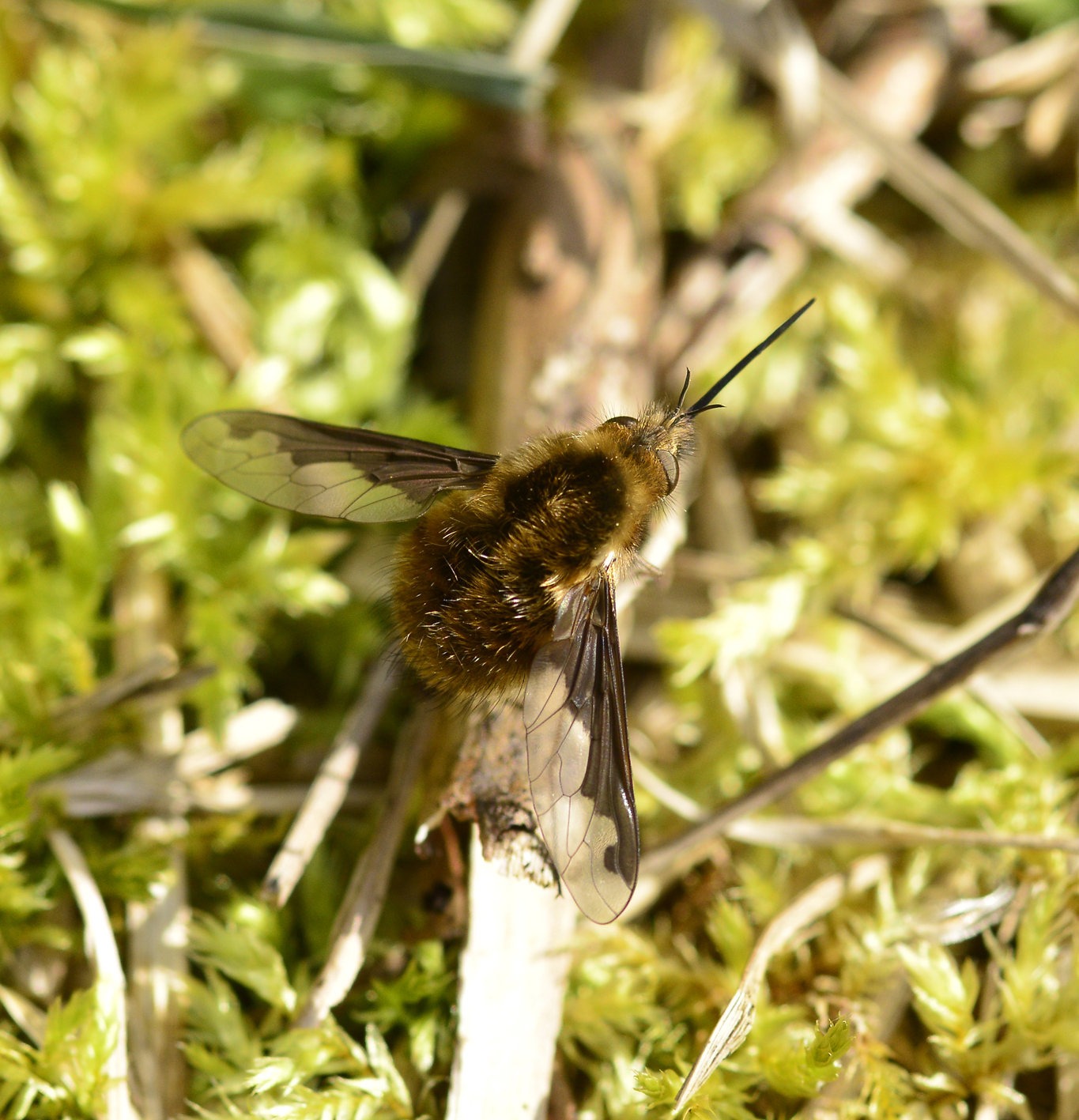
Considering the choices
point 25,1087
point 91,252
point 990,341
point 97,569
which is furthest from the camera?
point 990,341

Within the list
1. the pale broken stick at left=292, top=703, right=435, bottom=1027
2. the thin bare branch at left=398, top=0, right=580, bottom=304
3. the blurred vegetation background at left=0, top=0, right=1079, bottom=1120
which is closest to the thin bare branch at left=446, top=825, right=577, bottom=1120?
the blurred vegetation background at left=0, top=0, right=1079, bottom=1120

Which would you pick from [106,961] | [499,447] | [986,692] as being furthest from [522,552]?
[986,692]

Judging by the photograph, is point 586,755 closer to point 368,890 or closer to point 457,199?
point 368,890

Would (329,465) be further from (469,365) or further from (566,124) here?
(566,124)

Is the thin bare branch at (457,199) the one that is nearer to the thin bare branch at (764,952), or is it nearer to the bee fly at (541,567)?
the bee fly at (541,567)

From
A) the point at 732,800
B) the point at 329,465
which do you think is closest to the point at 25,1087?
the point at 329,465

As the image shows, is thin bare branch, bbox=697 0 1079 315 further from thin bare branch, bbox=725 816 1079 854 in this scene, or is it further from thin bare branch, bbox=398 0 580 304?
thin bare branch, bbox=725 816 1079 854
